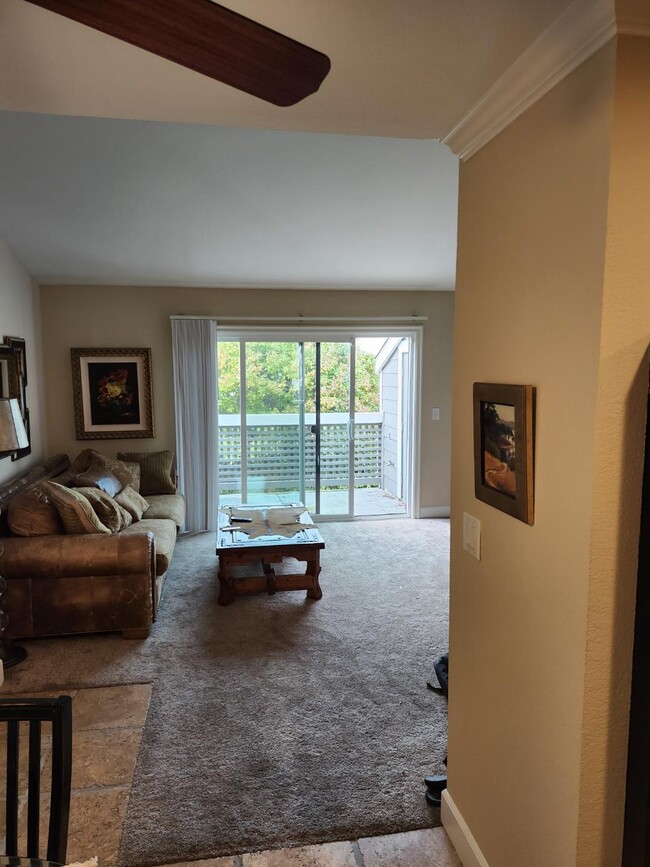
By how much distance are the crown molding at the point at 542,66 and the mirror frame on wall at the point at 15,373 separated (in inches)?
139

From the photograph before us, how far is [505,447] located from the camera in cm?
151

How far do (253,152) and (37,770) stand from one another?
10.8 feet

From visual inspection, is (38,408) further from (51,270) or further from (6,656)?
(6,656)

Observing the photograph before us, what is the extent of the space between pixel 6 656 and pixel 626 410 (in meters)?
3.30

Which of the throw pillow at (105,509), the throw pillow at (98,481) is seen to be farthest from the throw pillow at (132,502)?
the throw pillow at (105,509)

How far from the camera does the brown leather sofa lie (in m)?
3.21

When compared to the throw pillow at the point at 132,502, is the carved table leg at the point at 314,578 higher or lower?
lower

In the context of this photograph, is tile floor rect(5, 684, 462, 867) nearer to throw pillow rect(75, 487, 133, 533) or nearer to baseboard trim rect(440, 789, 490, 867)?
baseboard trim rect(440, 789, 490, 867)

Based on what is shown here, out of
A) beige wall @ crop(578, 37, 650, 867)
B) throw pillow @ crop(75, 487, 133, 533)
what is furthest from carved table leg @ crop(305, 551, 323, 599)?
beige wall @ crop(578, 37, 650, 867)

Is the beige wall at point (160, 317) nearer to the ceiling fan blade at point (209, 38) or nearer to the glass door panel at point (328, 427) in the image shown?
the glass door panel at point (328, 427)

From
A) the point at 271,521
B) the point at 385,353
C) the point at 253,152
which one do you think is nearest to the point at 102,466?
the point at 271,521

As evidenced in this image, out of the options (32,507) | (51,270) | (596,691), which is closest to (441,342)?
(51,270)

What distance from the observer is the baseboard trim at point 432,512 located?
237 inches

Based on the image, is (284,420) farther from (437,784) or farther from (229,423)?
(437,784)
